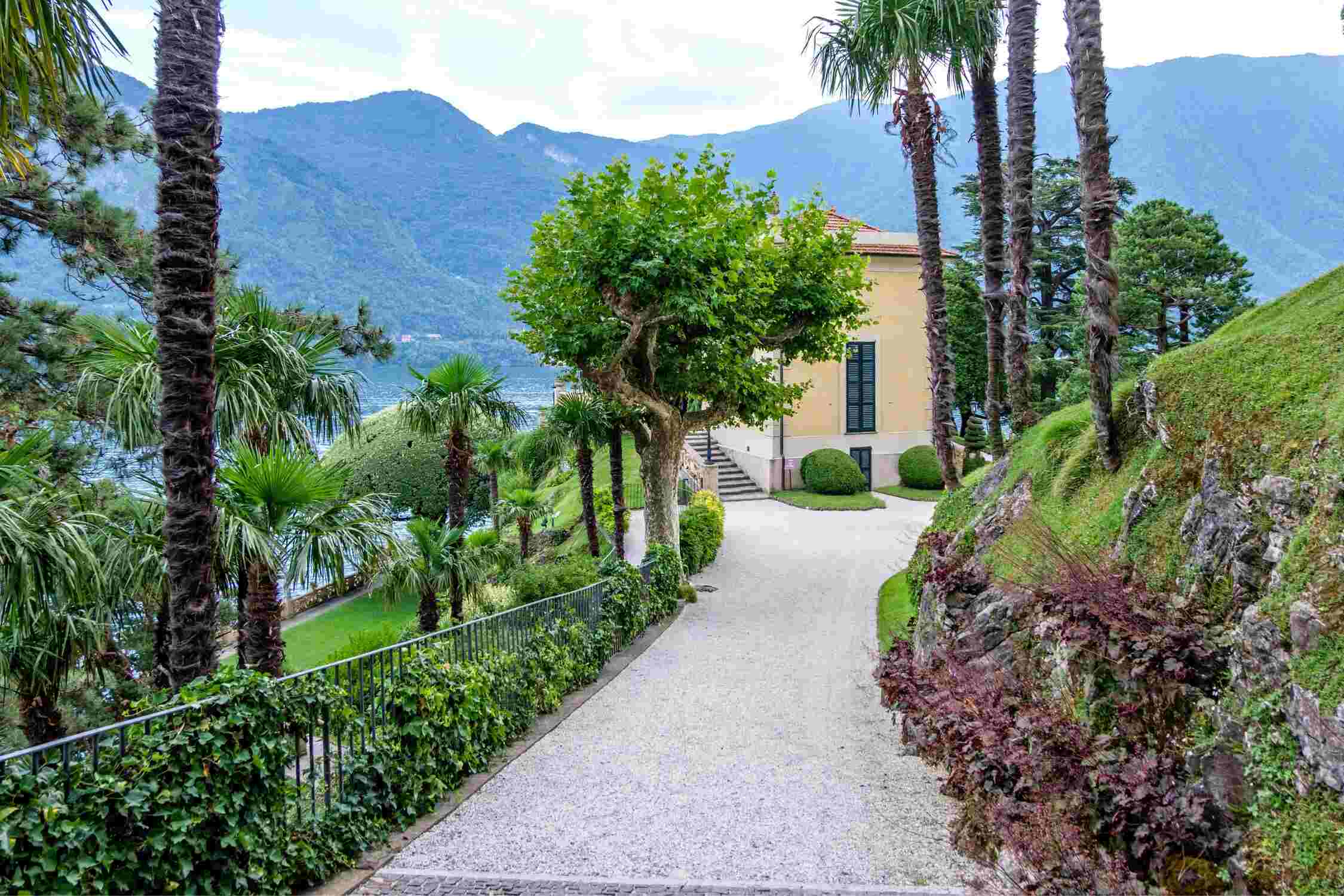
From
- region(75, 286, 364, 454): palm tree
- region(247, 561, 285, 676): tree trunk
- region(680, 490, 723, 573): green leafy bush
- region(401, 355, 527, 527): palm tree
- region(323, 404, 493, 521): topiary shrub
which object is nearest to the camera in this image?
region(75, 286, 364, 454): palm tree

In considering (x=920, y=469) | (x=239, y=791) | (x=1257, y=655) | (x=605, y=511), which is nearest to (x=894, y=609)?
(x=1257, y=655)

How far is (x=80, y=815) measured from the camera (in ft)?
14.5

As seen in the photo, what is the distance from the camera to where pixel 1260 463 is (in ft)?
21.1

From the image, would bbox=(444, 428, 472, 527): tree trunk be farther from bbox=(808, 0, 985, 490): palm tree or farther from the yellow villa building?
the yellow villa building

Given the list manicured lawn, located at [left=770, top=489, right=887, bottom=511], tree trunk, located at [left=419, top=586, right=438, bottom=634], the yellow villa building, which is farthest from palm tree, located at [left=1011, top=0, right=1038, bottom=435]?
the yellow villa building

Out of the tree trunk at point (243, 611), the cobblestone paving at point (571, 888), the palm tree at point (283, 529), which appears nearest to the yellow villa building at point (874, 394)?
the tree trunk at point (243, 611)

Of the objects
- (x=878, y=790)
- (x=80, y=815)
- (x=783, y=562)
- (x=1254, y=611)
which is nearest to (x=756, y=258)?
(x=783, y=562)

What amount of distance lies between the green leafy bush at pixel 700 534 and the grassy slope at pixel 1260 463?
10.2 m

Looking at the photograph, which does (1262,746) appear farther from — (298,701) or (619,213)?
(619,213)

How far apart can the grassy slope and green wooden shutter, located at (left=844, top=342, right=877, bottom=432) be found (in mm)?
21308

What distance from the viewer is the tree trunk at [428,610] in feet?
47.0

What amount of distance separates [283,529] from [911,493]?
2602 centimetres

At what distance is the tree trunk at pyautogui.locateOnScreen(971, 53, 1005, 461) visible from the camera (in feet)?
47.2

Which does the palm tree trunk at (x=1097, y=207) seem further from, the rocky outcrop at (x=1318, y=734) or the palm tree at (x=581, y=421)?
the palm tree at (x=581, y=421)
